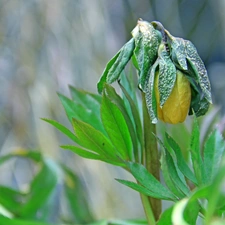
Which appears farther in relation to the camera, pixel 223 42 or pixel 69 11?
pixel 223 42

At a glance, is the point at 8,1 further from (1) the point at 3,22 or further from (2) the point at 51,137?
(2) the point at 51,137

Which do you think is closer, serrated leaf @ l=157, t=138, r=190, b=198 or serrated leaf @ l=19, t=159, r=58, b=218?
serrated leaf @ l=157, t=138, r=190, b=198

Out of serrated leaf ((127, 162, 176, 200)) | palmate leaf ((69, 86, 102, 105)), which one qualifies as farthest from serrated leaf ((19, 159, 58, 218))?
serrated leaf ((127, 162, 176, 200))

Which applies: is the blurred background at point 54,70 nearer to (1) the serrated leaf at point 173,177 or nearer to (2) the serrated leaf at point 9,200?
(2) the serrated leaf at point 9,200

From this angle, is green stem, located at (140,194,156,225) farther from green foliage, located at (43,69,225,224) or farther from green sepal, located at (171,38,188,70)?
green sepal, located at (171,38,188,70)

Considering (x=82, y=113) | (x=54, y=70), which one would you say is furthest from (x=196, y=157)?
(x=54, y=70)

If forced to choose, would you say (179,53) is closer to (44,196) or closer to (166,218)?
Answer: (166,218)

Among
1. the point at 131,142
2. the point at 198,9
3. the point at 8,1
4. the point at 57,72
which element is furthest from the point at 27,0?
the point at 131,142
